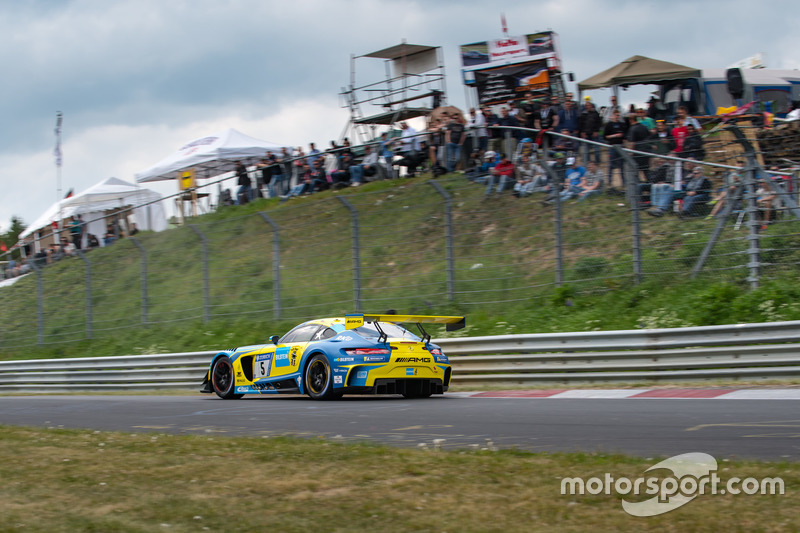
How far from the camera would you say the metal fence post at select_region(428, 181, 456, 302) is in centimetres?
1551

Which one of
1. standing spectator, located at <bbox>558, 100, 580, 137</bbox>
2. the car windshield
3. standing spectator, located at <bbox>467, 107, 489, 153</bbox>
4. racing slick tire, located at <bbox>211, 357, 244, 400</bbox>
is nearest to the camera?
the car windshield

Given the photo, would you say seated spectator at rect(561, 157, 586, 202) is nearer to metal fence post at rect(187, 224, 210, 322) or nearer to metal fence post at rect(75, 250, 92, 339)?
metal fence post at rect(187, 224, 210, 322)

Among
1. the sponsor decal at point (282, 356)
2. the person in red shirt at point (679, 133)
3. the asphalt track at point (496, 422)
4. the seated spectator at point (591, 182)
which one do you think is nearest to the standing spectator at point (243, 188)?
the seated spectator at point (591, 182)

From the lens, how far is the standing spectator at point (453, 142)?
59.5 feet

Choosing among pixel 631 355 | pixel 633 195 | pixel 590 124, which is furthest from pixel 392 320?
pixel 590 124

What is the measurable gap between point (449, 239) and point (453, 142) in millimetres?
3399

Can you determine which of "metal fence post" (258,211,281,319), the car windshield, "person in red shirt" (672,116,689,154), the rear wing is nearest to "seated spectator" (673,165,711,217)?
"person in red shirt" (672,116,689,154)

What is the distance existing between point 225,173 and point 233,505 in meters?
23.7

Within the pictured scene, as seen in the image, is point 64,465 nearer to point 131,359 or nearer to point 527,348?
point 527,348

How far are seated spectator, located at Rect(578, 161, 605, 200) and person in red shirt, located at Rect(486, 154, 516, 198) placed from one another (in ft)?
4.48

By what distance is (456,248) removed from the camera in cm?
1573

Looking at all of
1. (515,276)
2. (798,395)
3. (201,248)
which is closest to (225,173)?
(201,248)

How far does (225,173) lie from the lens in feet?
89.1

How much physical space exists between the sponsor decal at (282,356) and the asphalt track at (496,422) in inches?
23.9
